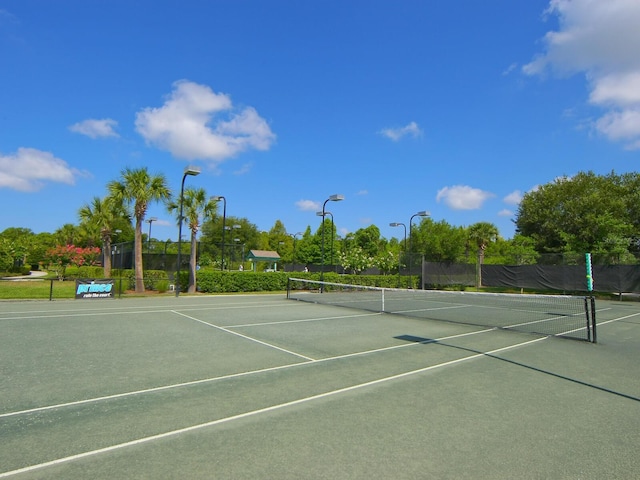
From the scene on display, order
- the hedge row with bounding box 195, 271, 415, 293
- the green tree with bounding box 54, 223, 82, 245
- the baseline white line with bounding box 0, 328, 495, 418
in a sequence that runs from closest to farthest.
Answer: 1. the baseline white line with bounding box 0, 328, 495, 418
2. the hedge row with bounding box 195, 271, 415, 293
3. the green tree with bounding box 54, 223, 82, 245

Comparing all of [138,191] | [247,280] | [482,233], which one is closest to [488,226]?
[482,233]

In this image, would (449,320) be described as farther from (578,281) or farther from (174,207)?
(174,207)

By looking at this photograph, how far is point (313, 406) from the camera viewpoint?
5.00 meters

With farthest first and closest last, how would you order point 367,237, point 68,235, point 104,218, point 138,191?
point 367,237, point 68,235, point 104,218, point 138,191

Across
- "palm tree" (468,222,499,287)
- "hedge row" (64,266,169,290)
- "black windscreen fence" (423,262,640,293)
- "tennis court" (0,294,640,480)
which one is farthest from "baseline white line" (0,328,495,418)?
"palm tree" (468,222,499,287)

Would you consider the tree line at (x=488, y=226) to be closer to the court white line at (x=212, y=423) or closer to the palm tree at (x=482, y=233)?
the palm tree at (x=482, y=233)

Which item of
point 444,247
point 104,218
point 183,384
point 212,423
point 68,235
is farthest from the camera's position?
point 68,235

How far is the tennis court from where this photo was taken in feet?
11.4

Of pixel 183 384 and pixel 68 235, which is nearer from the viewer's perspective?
pixel 183 384

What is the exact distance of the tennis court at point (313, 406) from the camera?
347 cm

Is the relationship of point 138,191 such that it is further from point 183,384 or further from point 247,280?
point 183,384

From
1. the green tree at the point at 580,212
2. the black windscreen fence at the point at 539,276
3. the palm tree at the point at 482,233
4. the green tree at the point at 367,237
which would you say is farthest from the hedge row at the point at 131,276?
the green tree at the point at 367,237

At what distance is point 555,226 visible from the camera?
3941cm

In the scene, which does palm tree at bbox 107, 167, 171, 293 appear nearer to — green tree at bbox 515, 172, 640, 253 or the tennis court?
the tennis court
